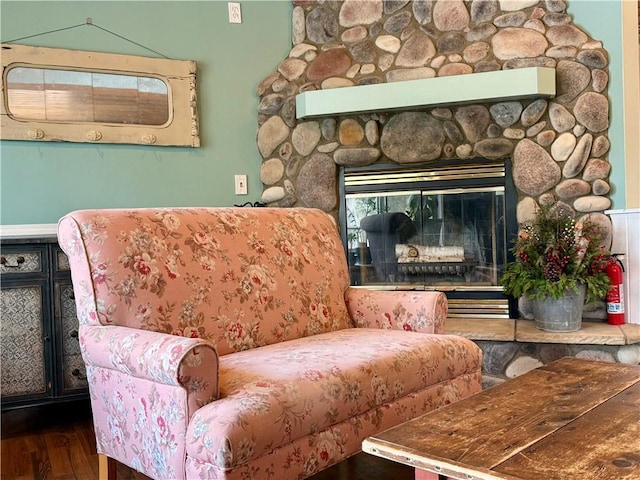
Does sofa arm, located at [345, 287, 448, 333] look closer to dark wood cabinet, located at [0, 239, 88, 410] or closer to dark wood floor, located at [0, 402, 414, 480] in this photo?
dark wood floor, located at [0, 402, 414, 480]

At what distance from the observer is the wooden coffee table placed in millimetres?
1040

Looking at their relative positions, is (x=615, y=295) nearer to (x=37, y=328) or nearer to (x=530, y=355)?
(x=530, y=355)

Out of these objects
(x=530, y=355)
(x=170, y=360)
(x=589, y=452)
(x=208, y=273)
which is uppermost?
(x=208, y=273)

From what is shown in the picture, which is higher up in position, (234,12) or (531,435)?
(234,12)

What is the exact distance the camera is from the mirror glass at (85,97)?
309 cm

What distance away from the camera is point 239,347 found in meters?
2.00

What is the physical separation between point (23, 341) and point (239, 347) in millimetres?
1216

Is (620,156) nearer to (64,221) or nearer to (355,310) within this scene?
(355,310)

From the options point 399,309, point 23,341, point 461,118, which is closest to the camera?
point 399,309

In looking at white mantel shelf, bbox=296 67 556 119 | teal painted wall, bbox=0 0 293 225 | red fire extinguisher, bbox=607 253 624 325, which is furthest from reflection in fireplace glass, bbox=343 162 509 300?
teal painted wall, bbox=0 0 293 225

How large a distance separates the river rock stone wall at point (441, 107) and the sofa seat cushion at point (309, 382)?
1.48 meters

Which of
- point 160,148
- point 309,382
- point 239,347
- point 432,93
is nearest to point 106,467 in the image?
point 239,347

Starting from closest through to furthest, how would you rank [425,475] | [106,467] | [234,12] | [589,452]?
[589,452] < [425,475] < [106,467] < [234,12]

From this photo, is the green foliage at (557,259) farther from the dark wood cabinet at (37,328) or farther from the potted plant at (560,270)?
the dark wood cabinet at (37,328)
